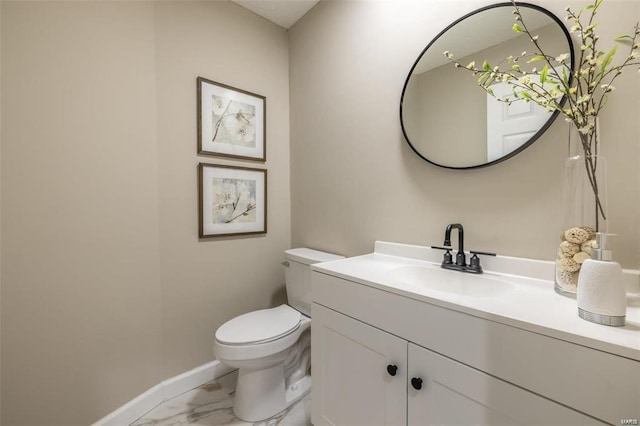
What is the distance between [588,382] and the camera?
1.71 ft

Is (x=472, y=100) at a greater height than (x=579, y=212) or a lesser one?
greater

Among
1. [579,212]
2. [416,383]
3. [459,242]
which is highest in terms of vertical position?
[579,212]

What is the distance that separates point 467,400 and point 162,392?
1.62 m

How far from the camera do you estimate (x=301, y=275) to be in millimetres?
1641

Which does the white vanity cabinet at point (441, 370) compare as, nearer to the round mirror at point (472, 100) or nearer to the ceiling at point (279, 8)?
the round mirror at point (472, 100)

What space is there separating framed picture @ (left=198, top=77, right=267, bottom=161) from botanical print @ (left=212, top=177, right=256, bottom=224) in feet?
0.60

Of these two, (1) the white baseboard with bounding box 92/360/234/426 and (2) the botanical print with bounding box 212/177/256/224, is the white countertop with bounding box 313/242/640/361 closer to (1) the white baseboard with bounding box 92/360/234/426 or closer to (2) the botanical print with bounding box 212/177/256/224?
(2) the botanical print with bounding box 212/177/256/224

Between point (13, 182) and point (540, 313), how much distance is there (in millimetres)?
1869

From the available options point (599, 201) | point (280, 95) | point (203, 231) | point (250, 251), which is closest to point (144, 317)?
point (203, 231)

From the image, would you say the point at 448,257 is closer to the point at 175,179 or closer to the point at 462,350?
the point at 462,350

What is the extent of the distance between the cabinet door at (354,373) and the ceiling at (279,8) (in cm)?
196

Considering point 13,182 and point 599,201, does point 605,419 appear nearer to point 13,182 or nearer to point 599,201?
point 599,201

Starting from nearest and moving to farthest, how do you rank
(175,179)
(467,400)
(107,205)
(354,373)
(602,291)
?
(602,291)
(467,400)
(354,373)
(107,205)
(175,179)

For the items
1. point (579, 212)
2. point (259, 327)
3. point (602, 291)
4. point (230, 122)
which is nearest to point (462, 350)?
point (602, 291)
